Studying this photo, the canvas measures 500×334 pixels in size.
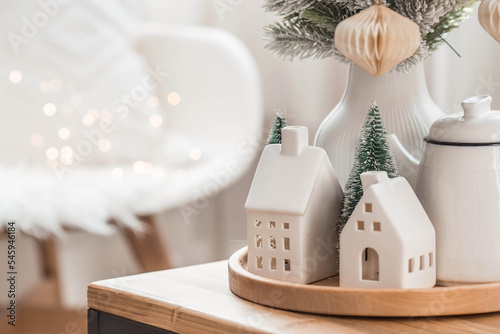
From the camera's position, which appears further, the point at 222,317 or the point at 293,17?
the point at 293,17

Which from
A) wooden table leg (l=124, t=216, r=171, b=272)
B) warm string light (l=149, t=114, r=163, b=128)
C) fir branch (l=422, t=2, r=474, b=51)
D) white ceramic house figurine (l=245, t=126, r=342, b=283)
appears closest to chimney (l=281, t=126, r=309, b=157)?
white ceramic house figurine (l=245, t=126, r=342, b=283)

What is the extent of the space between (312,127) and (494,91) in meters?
0.75

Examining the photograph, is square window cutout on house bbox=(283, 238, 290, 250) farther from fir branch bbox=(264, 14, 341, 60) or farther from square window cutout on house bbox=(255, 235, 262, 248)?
fir branch bbox=(264, 14, 341, 60)

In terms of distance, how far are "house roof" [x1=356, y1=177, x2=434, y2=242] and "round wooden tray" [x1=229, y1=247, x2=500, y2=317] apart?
0.18 ft

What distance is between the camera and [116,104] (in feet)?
6.38

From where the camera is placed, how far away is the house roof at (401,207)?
2.14ft

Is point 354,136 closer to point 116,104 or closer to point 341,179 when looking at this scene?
point 341,179

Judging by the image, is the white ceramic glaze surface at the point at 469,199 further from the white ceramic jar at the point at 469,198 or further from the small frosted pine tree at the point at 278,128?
the small frosted pine tree at the point at 278,128

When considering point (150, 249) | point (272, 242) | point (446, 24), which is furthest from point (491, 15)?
point (150, 249)

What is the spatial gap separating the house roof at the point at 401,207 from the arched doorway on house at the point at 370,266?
0.04m

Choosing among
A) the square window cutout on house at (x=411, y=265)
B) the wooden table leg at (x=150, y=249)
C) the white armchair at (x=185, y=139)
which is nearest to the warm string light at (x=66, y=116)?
the white armchair at (x=185, y=139)

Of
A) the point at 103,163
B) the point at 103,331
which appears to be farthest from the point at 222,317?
the point at 103,163

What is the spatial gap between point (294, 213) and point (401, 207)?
10 centimetres

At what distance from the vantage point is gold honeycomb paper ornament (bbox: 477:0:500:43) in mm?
715
